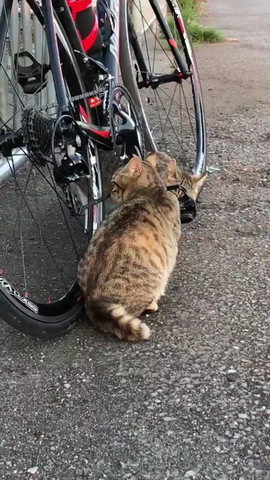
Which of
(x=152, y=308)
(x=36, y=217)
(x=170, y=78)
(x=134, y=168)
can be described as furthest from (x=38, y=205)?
(x=152, y=308)

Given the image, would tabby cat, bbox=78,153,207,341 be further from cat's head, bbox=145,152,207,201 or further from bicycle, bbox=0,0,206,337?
cat's head, bbox=145,152,207,201

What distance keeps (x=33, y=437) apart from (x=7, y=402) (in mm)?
221

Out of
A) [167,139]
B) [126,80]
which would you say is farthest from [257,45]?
[126,80]

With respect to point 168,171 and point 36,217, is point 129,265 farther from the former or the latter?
point 36,217

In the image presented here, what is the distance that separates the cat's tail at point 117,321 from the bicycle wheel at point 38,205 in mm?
116

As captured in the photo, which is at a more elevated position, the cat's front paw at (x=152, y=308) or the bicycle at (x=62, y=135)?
the bicycle at (x=62, y=135)

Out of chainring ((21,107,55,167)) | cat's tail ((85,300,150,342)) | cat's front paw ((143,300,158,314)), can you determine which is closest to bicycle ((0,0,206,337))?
chainring ((21,107,55,167))

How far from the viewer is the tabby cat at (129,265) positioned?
2.65 metres

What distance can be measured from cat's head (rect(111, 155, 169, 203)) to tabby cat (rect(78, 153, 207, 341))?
0.15 meters

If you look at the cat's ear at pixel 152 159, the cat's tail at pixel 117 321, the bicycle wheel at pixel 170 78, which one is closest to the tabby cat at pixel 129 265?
the cat's tail at pixel 117 321

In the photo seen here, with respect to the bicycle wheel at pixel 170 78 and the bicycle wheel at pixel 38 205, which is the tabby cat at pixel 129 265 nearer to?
the bicycle wheel at pixel 38 205

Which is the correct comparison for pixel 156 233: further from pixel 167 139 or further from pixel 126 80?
pixel 167 139

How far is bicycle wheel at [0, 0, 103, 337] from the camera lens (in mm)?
2520

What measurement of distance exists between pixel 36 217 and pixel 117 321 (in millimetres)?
1353
